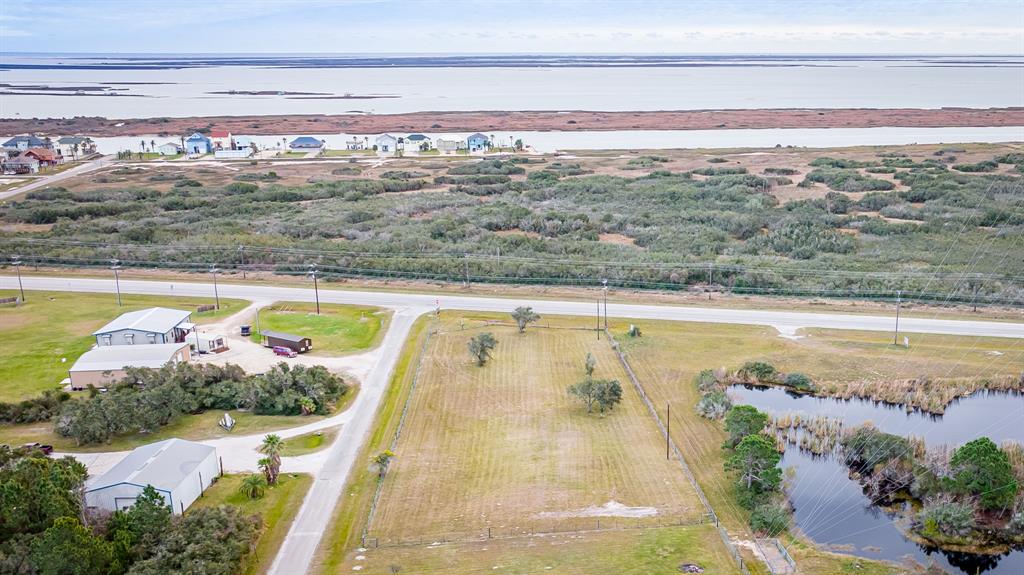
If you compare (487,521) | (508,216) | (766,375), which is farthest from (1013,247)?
(487,521)

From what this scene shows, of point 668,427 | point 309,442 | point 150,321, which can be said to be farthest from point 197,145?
point 668,427

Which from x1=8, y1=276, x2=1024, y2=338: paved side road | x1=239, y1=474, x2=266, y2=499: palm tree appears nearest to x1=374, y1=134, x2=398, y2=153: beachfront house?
x1=8, y1=276, x2=1024, y2=338: paved side road

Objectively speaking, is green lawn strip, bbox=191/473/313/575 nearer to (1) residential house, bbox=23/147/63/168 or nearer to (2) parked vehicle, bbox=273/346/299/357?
(2) parked vehicle, bbox=273/346/299/357

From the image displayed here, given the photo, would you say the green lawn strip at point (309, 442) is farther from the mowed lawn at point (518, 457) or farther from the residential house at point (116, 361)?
the residential house at point (116, 361)

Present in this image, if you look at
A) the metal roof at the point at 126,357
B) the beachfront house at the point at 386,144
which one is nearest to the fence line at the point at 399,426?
the metal roof at the point at 126,357

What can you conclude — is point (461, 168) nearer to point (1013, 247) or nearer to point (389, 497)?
point (1013, 247)

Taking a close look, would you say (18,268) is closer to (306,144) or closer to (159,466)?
(159,466)
